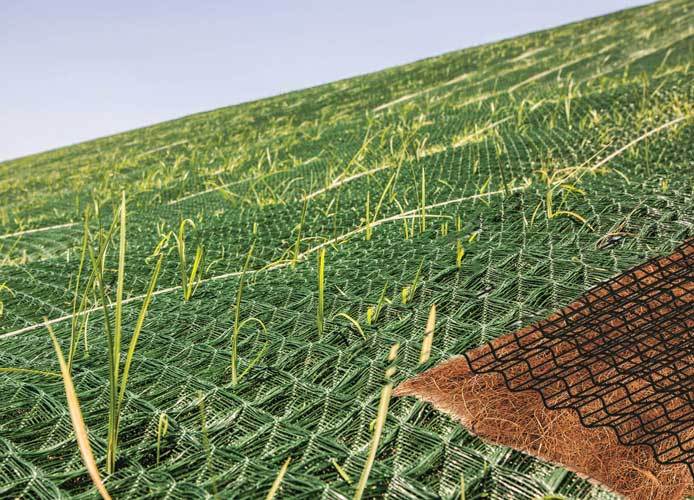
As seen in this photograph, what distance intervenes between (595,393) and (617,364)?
0.10 m

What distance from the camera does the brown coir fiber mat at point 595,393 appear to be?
0.99 metres

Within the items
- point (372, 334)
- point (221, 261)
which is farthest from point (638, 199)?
point (221, 261)

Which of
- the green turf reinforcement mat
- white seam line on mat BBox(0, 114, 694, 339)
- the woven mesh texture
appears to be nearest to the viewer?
the green turf reinforcement mat

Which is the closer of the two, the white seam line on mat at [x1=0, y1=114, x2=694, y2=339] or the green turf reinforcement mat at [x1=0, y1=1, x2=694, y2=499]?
the green turf reinforcement mat at [x1=0, y1=1, x2=694, y2=499]

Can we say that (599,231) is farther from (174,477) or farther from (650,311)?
(174,477)

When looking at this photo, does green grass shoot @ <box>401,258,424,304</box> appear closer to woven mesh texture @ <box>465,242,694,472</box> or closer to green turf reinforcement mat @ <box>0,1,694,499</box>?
green turf reinforcement mat @ <box>0,1,694,499</box>

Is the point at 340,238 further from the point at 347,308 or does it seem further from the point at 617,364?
the point at 617,364

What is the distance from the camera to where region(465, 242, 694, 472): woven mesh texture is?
1066mm

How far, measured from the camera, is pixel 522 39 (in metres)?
12.8

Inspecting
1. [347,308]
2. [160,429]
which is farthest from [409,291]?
[160,429]

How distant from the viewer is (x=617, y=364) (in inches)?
45.3

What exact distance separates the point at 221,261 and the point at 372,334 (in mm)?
1049

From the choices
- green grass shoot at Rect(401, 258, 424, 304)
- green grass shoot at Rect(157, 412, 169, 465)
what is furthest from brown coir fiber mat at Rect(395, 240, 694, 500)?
green grass shoot at Rect(157, 412, 169, 465)

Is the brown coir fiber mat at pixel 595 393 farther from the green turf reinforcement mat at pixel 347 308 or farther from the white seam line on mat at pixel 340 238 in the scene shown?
the white seam line on mat at pixel 340 238
